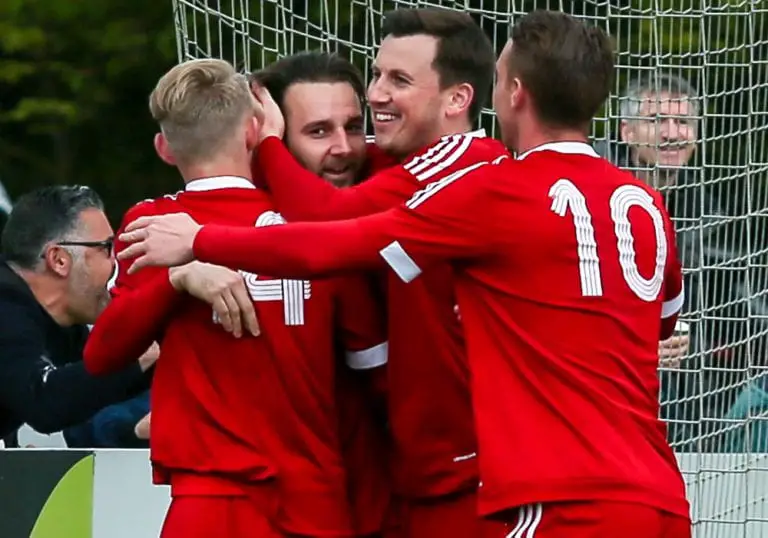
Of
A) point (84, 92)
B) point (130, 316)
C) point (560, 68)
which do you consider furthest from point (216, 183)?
point (84, 92)

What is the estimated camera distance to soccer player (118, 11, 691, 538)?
3918 mm

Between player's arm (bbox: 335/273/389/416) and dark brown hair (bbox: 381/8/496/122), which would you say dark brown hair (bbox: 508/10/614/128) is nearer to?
dark brown hair (bbox: 381/8/496/122)

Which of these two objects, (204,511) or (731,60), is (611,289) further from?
(731,60)

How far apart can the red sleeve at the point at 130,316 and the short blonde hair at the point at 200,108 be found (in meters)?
0.20

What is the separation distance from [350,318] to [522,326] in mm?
687

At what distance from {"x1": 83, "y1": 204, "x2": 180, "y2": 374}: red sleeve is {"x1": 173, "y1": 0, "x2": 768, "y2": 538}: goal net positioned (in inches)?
48.2

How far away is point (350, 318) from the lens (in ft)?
14.9

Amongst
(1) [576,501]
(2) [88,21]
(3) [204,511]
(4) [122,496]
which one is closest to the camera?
(1) [576,501]

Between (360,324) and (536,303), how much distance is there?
0.70 meters

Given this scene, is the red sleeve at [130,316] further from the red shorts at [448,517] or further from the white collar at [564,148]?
the white collar at [564,148]

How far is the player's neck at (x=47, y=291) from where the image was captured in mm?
5961

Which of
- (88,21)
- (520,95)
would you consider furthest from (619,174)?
(88,21)

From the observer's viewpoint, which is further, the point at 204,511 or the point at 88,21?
the point at 88,21

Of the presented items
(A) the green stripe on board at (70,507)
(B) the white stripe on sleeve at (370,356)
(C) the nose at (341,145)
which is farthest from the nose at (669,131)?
(A) the green stripe on board at (70,507)
